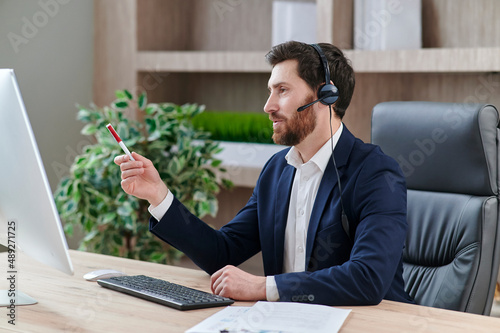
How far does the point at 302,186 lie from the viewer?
5.35ft

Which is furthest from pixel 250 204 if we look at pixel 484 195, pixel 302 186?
pixel 484 195

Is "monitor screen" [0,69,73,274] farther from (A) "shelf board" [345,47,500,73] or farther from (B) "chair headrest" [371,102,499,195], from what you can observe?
(A) "shelf board" [345,47,500,73]

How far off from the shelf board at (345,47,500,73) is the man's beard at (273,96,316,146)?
43.8 inches

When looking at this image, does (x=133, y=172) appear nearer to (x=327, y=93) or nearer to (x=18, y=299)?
(x=18, y=299)

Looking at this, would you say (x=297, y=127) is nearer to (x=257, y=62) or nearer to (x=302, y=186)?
(x=302, y=186)

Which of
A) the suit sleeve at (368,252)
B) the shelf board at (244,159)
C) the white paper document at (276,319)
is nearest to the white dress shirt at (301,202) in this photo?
the suit sleeve at (368,252)

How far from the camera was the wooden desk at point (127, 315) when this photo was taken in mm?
1155

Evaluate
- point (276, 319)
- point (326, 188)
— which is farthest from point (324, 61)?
point (276, 319)

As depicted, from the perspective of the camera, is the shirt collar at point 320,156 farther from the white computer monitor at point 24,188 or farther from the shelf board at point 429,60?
the shelf board at point 429,60

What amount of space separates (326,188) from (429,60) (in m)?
1.24

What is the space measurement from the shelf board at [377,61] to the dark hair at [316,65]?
99 centimetres

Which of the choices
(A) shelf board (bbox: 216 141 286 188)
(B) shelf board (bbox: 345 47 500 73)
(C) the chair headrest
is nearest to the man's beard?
(C) the chair headrest

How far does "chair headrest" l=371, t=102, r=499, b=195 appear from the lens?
1.63m

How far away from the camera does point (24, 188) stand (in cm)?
113
